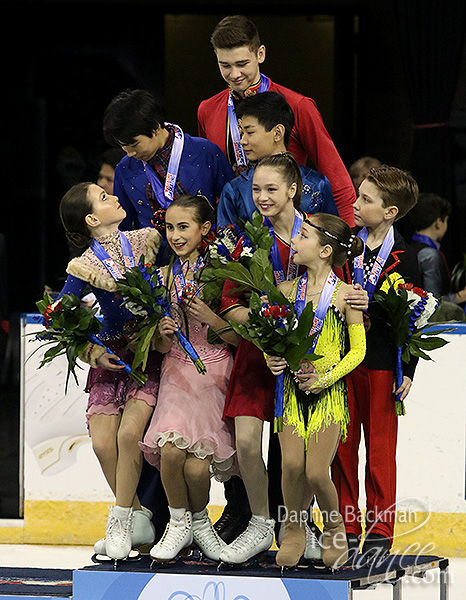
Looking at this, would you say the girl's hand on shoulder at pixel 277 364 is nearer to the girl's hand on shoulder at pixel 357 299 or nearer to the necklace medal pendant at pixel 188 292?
the girl's hand on shoulder at pixel 357 299

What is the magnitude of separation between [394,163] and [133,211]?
5130mm

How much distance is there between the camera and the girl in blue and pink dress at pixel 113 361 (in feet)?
13.5

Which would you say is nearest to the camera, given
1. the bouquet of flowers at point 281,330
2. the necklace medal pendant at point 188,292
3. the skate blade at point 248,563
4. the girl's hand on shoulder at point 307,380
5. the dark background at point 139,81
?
the bouquet of flowers at point 281,330

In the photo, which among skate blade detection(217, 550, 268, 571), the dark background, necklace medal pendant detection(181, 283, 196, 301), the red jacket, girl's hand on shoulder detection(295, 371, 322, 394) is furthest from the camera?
the dark background

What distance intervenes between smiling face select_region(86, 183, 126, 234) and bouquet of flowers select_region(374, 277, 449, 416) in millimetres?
983

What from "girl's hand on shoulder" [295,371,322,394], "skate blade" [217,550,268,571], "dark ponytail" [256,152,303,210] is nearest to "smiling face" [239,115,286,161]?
"dark ponytail" [256,152,303,210]

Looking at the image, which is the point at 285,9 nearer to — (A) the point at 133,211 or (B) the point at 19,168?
(B) the point at 19,168

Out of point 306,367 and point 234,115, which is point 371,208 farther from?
point 306,367

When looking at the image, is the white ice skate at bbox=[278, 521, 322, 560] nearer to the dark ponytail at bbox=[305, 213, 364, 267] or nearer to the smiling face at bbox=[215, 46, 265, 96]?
the dark ponytail at bbox=[305, 213, 364, 267]

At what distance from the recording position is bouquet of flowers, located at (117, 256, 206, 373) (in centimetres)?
398

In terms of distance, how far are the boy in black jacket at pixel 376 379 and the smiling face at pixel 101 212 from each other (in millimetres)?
873

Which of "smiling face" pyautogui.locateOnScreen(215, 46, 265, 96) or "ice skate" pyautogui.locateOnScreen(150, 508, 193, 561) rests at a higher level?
"smiling face" pyautogui.locateOnScreen(215, 46, 265, 96)

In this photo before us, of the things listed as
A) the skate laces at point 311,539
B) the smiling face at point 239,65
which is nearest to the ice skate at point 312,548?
the skate laces at point 311,539

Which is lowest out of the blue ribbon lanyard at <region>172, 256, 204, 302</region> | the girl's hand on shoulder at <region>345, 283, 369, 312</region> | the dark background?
the girl's hand on shoulder at <region>345, 283, 369, 312</region>
